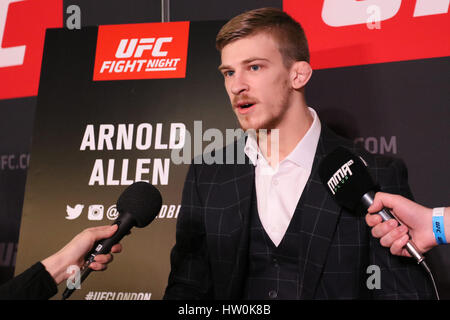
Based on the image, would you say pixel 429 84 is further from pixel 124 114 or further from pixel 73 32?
pixel 73 32

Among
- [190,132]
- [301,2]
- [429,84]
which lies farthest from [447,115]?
[190,132]

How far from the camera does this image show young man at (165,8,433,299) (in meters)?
1.73

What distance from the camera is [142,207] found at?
1.45 metres

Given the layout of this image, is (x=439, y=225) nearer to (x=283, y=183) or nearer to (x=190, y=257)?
(x=283, y=183)

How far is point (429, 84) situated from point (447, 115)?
7.1 inches

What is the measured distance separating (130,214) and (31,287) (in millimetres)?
366

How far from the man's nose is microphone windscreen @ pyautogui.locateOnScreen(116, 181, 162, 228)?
56 centimetres

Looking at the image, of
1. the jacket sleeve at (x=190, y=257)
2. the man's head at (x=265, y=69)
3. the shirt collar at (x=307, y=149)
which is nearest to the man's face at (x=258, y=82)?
the man's head at (x=265, y=69)

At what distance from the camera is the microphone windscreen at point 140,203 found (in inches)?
56.6

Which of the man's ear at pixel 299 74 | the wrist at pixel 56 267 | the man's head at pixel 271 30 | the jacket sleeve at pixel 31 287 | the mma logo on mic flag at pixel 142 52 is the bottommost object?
the jacket sleeve at pixel 31 287

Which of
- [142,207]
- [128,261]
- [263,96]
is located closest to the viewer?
[142,207]

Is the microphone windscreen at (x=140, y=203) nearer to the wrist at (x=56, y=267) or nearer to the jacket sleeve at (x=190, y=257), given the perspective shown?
the wrist at (x=56, y=267)

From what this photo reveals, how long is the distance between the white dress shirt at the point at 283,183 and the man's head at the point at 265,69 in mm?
107

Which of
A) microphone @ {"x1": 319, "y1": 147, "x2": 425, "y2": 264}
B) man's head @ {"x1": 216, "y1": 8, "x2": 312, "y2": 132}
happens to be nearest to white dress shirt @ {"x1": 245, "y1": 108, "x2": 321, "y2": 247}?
man's head @ {"x1": 216, "y1": 8, "x2": 312, "y2": 132}
